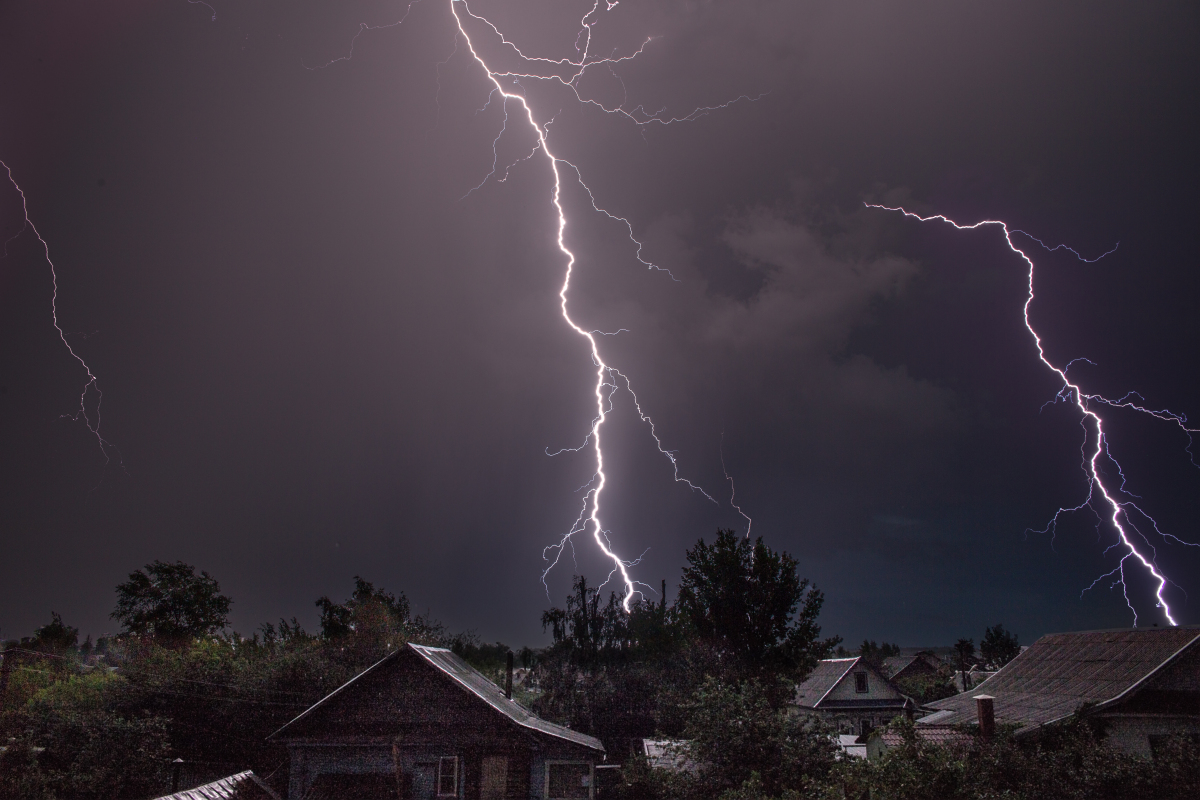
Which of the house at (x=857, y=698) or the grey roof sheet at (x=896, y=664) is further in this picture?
the grey roof sheet at (x=896, y=664)

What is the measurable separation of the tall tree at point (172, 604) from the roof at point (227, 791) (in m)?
32.2

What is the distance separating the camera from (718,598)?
23.0 metres

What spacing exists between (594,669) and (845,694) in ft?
47.7

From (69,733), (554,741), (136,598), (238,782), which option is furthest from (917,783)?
(136,598)

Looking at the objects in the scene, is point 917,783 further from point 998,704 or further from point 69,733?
point 69,733

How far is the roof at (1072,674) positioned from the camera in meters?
16.5

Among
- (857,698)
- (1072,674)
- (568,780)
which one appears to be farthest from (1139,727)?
(857,698)

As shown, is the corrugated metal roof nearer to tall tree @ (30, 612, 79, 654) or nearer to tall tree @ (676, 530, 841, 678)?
tall tree @ (676, 530, 841, 678)

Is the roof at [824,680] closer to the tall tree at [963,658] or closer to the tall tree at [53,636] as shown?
the tall tree at [963,658]

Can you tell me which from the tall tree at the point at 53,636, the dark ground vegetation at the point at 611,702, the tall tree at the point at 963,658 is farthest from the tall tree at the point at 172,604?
the tall tree at the point at 963,658

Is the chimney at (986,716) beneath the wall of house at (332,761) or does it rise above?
above

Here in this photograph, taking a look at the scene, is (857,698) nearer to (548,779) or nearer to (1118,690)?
(1118,690)

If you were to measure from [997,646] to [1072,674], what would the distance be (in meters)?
56.7

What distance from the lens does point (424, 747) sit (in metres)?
17.2
